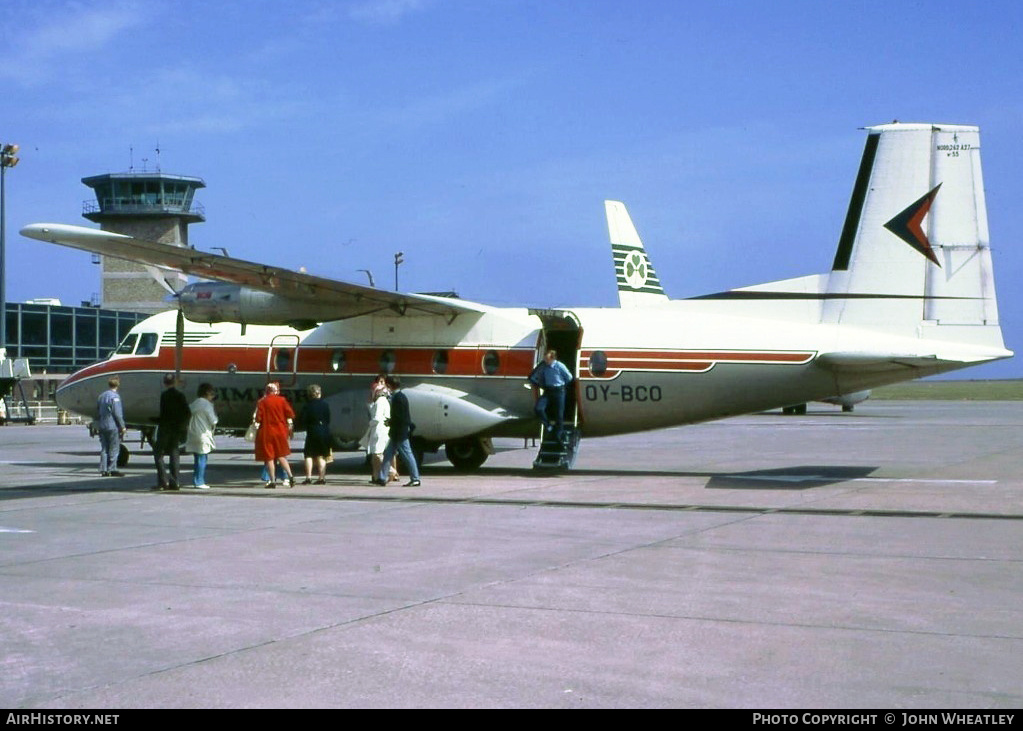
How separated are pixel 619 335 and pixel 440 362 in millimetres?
3313

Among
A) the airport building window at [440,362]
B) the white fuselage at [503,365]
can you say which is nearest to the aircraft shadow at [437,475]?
the white fuselage at [503,365]

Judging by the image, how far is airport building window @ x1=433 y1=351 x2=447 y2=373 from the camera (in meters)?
21.0

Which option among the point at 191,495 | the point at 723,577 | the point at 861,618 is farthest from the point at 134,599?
the point at 191,495

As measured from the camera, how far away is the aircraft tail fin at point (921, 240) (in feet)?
57.8

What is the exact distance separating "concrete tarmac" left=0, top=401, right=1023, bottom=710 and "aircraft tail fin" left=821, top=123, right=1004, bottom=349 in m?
2.65

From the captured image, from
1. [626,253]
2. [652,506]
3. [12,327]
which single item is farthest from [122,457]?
[12,327]

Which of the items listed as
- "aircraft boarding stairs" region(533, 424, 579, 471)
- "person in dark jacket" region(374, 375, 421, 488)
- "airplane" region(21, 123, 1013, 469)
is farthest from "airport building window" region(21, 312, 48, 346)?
"aircraft boarding stairs" region(533, 424, 579, 471)

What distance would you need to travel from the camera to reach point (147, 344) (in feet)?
76.5

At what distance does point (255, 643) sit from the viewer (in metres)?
7.75

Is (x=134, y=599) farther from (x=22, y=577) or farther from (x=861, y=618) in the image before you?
(x=861, y=618)

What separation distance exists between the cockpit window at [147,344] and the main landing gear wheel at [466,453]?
633 centimetres

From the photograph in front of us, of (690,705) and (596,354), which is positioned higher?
(596,354)

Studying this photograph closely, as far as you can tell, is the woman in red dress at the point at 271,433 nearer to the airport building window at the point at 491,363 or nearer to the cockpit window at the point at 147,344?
the airport building window at the point at 491,363
